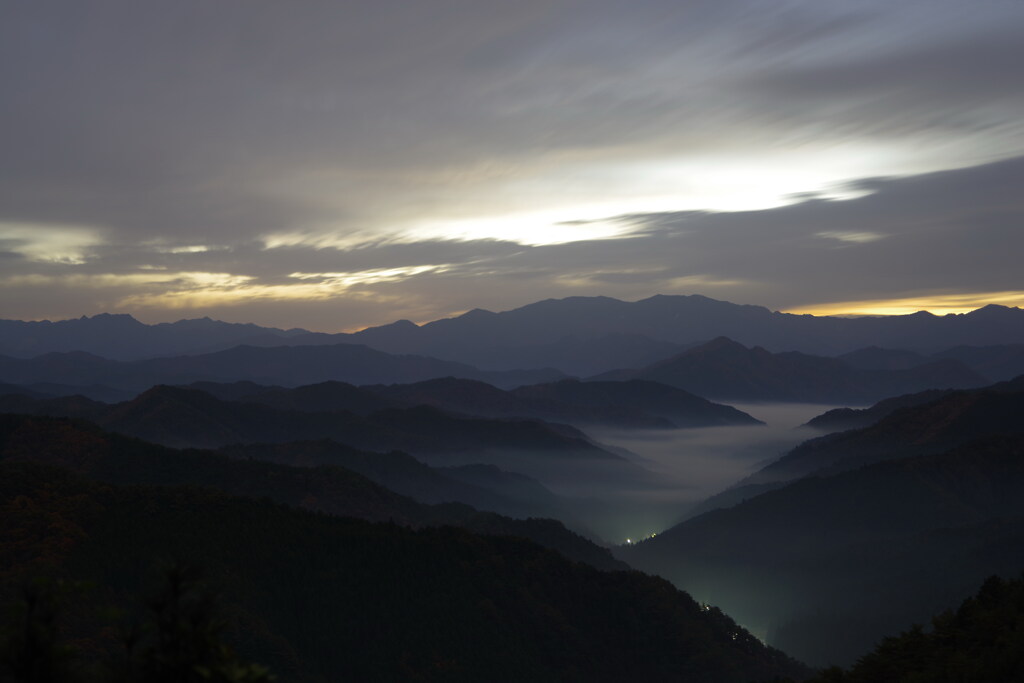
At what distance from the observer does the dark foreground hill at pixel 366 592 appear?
122312 millimetres

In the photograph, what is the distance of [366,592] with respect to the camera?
144 m

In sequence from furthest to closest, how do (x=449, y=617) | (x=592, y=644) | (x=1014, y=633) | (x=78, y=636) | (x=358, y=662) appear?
(x=592, y=644), (x=449, y=617), (x=358, y=662), (x=78, y=636), (x=1014, y=633)

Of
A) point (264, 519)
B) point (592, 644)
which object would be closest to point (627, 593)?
point (592, 644)

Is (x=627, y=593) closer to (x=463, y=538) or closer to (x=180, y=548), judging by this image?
(x=463, y=538)

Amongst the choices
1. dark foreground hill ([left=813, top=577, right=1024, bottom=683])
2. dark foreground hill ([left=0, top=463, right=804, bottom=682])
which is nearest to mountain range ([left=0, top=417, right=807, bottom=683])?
dark foreground hill ([left=0, top=463, right=804, bottom=682])

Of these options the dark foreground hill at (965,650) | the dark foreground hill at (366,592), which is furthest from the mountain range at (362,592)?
the dark foreground hill at (965,650)

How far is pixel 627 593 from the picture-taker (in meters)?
172

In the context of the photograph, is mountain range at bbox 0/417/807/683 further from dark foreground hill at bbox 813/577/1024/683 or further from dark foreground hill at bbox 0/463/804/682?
dark foreground hill at bbox 813/577/1024/683

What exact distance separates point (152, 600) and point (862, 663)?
Result: 6710cm

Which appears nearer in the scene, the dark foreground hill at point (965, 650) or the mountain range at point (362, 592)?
the dark foreground hill at point (965, 650)

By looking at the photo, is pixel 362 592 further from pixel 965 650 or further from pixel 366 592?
pixel 965 650

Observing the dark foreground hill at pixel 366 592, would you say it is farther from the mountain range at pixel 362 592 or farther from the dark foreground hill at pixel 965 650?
the dark foreground hill at pixel 965 650

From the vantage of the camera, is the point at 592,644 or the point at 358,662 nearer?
the point at 358,662

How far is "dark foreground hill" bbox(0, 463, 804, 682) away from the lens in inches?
4815
